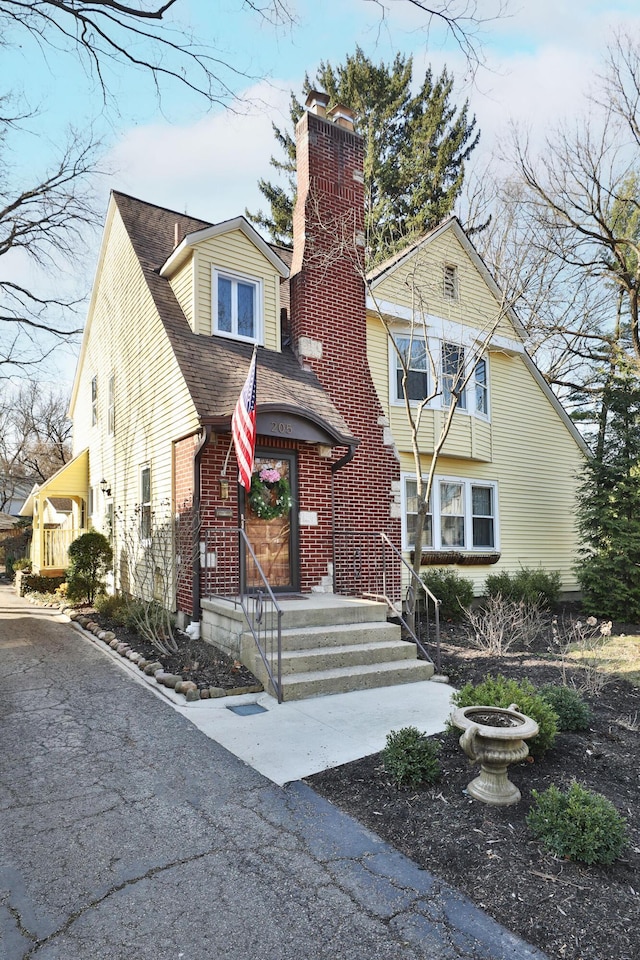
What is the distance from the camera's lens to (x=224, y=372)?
9266 mm

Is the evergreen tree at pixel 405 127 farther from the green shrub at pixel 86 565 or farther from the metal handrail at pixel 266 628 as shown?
the metal handrail at pixel 266 628

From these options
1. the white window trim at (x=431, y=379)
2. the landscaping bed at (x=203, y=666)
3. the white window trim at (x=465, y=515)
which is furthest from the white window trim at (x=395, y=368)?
the landscaping bed at (x=203, y=666)

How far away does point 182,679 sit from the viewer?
22.2ft

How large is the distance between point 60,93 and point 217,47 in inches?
63.9

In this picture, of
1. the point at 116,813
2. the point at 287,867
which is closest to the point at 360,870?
the point at 287,867

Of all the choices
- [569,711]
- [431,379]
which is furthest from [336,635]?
[431,379]

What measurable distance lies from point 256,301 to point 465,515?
21.6 ft

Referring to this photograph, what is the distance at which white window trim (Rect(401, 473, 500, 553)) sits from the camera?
12.4 meters

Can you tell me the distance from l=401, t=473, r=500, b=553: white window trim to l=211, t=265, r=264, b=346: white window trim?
400 cm

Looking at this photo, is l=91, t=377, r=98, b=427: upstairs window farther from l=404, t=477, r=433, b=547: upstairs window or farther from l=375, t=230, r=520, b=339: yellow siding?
l=404, t=477, r=433, b=547: upstairs window

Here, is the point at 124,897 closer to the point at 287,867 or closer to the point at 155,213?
the point at 287,867

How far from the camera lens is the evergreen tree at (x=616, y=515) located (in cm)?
1257

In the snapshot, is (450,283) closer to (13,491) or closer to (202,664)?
(202,664)

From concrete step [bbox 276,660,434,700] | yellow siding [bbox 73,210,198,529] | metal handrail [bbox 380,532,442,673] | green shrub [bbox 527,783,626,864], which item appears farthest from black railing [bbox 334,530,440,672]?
green shrub [bbox 527,783,626,864]
